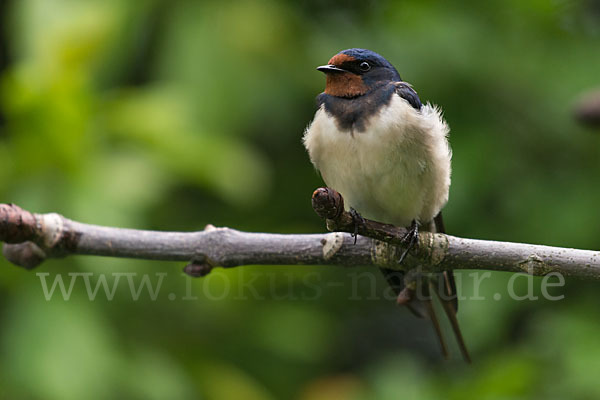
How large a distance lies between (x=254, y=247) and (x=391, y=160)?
58 cm

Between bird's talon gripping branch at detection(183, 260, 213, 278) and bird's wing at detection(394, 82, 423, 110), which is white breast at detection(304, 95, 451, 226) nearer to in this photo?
bird's wing at detection(394, 82, 423, 110)

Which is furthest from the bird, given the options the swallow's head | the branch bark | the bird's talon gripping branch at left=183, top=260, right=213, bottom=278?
the bird's talon gripping branch at left=183, top=260, right=213, bottom=278

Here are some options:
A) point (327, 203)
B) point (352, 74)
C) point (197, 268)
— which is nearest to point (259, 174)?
point (352, 74)

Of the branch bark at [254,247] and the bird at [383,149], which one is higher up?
the bird at [383,149]

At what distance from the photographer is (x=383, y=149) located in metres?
2.00

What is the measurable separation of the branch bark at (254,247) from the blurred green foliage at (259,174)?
0.89 m

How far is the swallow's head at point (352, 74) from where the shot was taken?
2109mm

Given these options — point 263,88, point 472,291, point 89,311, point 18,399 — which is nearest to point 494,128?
point 472,291

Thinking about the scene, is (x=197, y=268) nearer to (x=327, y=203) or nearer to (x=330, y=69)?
(x=327, y=203)

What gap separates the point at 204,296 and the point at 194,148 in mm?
587

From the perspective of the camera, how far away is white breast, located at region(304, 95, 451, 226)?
6.61 feet

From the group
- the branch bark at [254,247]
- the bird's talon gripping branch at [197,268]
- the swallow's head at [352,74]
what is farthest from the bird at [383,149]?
the bird's talon gripping branch at [197,268]

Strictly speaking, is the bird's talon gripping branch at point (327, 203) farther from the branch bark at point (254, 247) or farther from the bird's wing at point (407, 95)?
the bird's wing at point (407, 95)

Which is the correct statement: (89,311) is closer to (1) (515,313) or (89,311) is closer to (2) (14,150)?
(2) (14,150)
